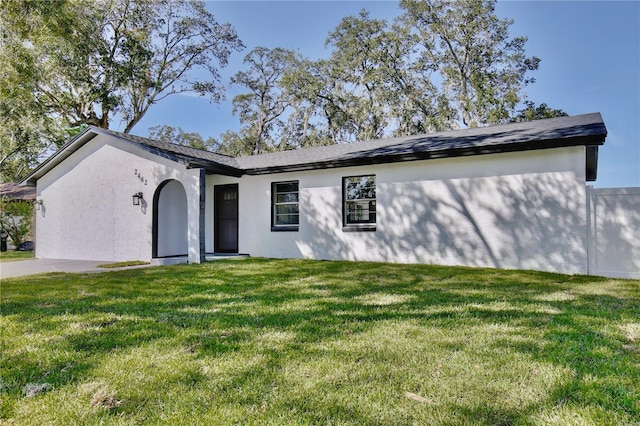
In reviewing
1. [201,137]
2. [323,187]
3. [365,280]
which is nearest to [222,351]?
[365,280]

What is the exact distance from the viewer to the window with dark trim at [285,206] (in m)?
10.4

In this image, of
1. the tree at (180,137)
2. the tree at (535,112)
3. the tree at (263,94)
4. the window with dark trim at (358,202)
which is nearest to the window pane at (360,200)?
the window with dark trim at (358,202)

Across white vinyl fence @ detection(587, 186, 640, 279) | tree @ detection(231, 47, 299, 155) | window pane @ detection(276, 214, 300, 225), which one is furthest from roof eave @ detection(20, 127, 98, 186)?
tree @ detection(231, 47, 299, 155)

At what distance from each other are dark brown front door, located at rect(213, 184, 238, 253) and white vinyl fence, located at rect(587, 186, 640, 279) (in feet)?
29.0

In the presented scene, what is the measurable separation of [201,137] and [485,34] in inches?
1013

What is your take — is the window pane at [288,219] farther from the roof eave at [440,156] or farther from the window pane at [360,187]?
the window pane at [360,187]

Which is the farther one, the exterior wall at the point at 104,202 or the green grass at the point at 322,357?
the exterior wall at the point at 104,202

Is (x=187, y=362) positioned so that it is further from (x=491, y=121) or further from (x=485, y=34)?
(x=485, y=34)

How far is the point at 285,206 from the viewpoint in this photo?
414 inches

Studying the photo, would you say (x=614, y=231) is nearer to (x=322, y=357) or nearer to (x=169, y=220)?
(x=322, y=357)

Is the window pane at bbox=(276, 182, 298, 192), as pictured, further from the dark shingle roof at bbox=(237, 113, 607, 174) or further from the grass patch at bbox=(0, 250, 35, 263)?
the grass patch at bbox=(0, 250, 35, 263)

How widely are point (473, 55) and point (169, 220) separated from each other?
17876 millimetres

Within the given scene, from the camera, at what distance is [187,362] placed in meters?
2.68

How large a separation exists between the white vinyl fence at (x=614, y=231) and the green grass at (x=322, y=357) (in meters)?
1.90
